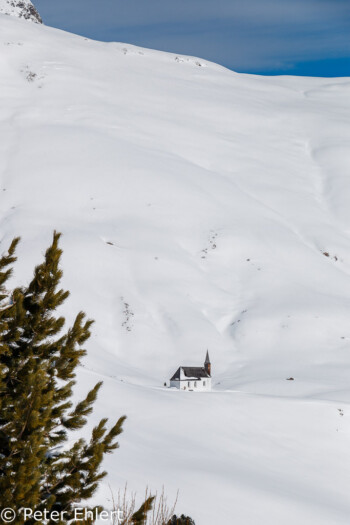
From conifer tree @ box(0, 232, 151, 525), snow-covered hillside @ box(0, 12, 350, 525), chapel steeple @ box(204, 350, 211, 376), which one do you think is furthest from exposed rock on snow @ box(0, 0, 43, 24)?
conifer tree @ box(0, 232, 151, 525)

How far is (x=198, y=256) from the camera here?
2180 inches

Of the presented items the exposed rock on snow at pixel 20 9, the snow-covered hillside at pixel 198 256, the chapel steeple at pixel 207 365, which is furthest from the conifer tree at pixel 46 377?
the exposed rock on snow at pixel 20 9

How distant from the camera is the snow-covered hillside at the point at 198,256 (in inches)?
867

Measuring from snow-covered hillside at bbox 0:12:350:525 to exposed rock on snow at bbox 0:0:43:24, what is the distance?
6452 centimetres

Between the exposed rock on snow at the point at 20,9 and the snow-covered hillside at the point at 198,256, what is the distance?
6452 cm

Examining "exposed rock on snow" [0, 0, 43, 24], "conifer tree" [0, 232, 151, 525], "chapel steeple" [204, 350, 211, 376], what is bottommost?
"conifer tree" [0, 232, 151, 525]

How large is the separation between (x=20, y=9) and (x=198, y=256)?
12918cm

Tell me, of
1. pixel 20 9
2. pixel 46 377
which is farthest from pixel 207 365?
pixel 20 9

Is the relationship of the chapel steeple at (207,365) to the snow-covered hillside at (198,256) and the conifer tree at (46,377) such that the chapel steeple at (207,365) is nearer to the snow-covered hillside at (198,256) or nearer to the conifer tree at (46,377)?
the snow-covered hillside at (198,256)

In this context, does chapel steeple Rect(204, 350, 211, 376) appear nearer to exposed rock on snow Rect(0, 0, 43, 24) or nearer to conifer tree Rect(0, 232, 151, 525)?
conifer tree Rect(0, 232, 151, 525)

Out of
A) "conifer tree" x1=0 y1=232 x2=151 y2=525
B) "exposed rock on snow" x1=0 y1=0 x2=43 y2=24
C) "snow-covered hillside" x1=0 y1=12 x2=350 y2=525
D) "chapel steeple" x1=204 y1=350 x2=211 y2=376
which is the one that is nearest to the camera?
"conifer tree" x1=0 y1=232 x2=151 y2=525

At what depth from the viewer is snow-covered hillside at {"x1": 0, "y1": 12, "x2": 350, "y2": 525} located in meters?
22.0

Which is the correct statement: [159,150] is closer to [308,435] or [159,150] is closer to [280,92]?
A: [280,92]

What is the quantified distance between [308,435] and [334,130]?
221 feet
